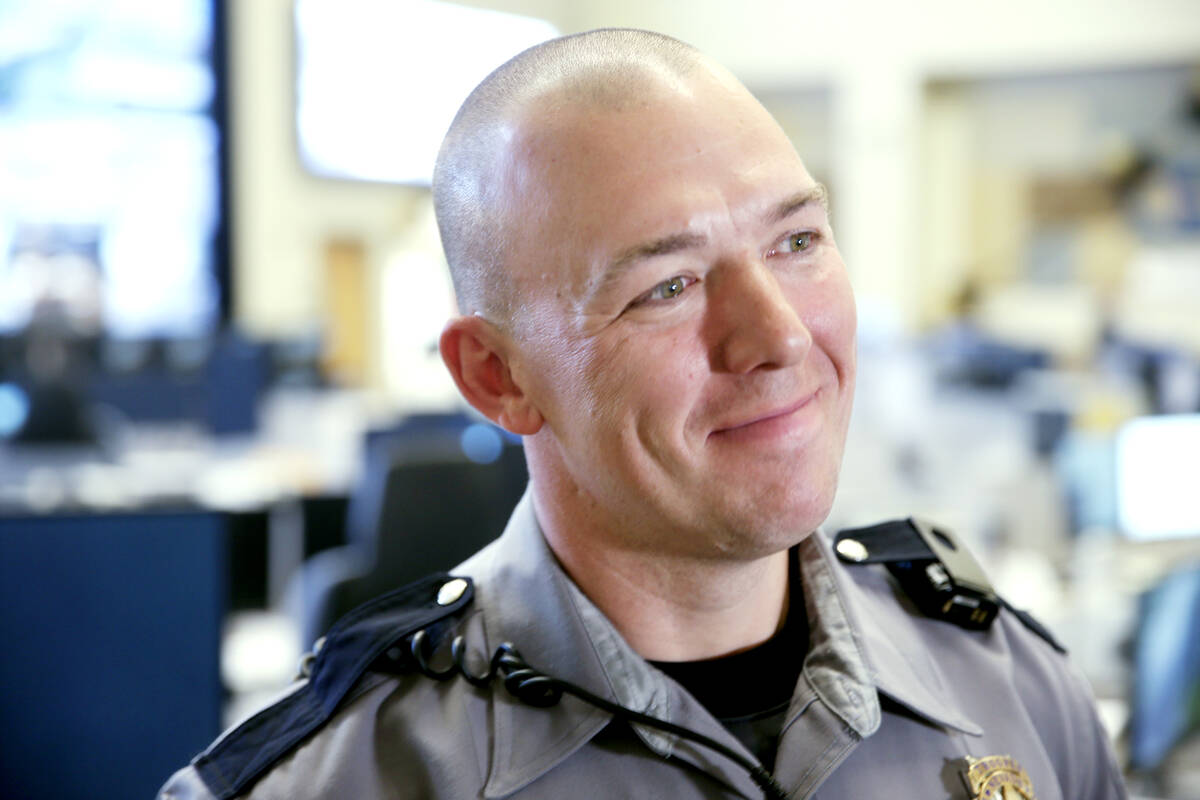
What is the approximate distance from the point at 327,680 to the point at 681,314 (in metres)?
0.40

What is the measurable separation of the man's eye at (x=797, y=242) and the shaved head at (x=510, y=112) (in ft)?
0.44

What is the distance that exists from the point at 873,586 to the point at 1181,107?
1019 cm

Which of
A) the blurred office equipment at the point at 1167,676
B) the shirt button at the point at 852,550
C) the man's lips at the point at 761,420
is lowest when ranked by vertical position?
the blurred office equipment at the point at 1167,676

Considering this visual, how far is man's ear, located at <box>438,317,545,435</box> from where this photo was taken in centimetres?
96

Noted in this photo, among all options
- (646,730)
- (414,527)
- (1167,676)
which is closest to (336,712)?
(646,730)

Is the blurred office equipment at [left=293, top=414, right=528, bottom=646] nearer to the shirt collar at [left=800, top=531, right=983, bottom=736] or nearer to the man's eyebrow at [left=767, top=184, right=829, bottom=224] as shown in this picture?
the shirt collar at [left=800, top=531, right=983, bottom=736]

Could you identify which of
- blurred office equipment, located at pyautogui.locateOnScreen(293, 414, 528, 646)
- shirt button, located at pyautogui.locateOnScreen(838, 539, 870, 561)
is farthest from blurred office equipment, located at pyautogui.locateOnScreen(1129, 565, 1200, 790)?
blurred office equipment, located at pyautogui.locateOnScreen(293, 414, 528, 646)

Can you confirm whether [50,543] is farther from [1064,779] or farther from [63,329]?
[63,329]

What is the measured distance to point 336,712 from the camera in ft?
3.04

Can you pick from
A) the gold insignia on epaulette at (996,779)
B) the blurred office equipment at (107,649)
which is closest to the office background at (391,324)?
the blurred office equipment at (107,649)

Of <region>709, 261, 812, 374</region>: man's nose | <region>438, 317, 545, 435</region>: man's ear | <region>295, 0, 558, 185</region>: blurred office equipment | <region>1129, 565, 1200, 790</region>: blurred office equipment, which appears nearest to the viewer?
<region>709, 261, 812, 374</region>: man's nose

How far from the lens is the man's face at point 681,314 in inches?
34.1

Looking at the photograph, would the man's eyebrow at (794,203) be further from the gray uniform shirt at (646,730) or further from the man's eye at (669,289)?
the gray uniform shirt at (646,730)

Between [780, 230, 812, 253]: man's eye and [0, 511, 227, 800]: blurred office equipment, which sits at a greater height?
[780, 230, 812, 253]: man's eye
